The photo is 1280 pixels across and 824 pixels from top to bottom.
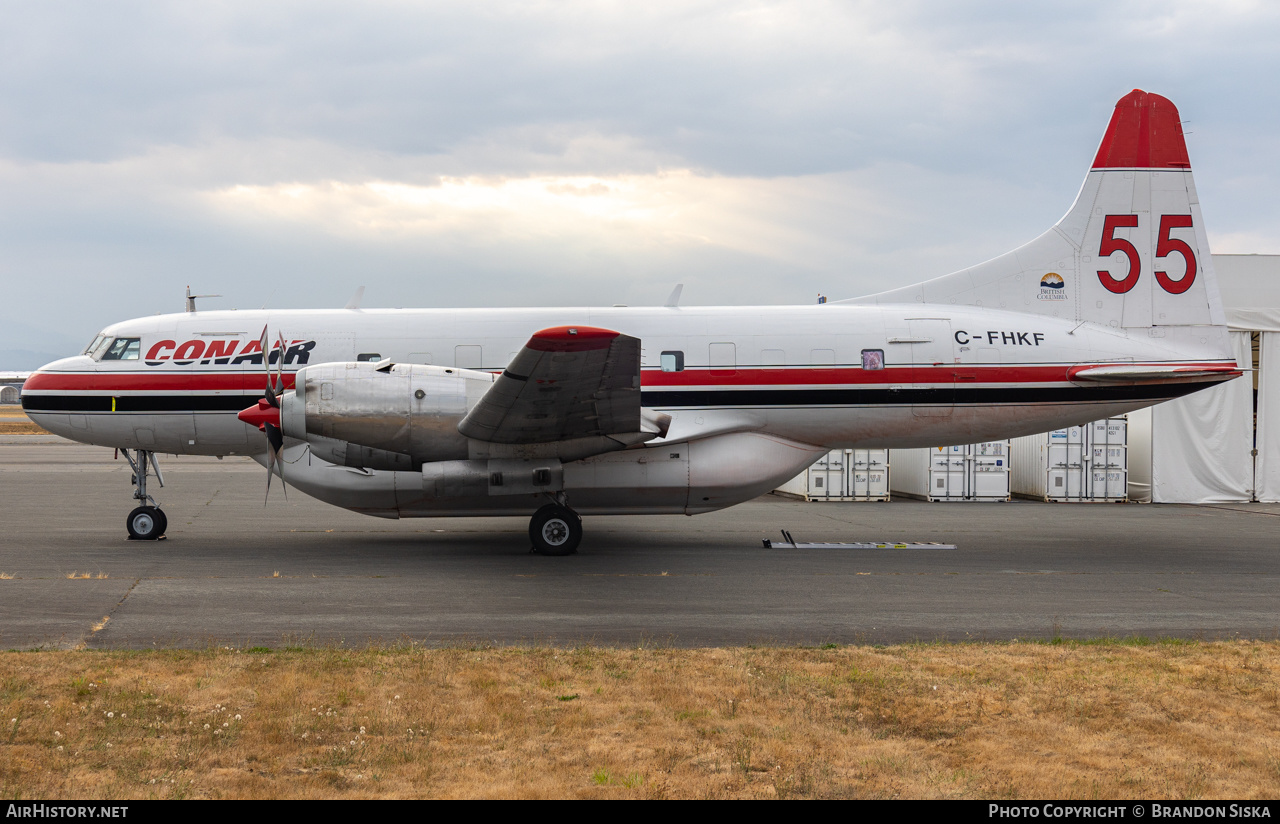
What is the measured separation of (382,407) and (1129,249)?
11.9 m

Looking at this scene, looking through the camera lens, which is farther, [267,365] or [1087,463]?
[1087,463]

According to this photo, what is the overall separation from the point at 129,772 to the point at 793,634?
5497mm

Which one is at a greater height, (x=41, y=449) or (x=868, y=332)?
(x=868, y=332)

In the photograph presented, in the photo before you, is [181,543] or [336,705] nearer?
[336,705]

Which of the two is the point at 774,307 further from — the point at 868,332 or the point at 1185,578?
the point at 1185,578

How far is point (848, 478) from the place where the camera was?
77.0 feet

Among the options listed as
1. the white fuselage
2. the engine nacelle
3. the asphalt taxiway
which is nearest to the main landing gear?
the asphalt taxiway

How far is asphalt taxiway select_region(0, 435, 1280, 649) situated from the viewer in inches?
342

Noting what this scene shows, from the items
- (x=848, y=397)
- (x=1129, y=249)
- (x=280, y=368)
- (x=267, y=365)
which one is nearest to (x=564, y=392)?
(x=280, y=368)

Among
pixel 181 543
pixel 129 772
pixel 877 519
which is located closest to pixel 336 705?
pixel 129 772

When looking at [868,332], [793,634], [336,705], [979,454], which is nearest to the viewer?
[336,705]

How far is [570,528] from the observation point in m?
13.3

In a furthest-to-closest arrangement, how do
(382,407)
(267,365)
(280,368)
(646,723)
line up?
(267,365)
(280,368)
(382,407)
(646,723)

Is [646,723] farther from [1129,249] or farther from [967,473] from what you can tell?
[967,473]
